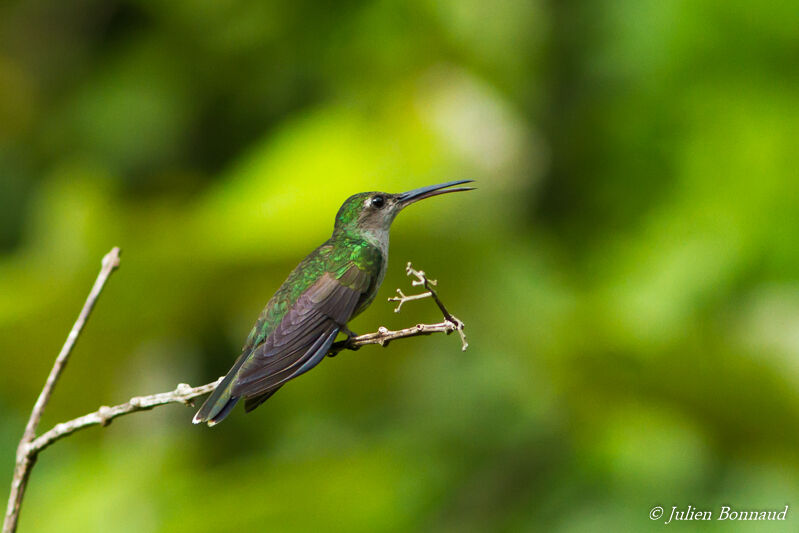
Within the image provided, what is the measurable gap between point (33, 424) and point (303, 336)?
0.82 ft

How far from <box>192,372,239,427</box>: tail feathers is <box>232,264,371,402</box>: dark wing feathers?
0.02 meters

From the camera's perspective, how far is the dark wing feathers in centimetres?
61

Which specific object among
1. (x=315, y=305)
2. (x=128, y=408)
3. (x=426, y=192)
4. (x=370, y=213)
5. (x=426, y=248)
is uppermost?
(x=426, y=248)

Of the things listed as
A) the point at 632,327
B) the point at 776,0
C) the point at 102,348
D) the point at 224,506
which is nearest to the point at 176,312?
the point at 102,348

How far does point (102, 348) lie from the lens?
114 inches

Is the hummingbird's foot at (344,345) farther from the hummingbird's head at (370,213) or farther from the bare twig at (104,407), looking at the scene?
the hummingbird's head at (370,213)

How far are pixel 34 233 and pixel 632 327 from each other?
306 cm

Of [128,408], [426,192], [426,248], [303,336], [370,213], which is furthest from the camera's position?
[426,248]

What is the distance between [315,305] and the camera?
0.78 meters

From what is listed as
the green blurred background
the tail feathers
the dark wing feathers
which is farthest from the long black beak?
the green blurred background

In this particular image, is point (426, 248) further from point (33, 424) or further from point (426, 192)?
point (33, 424)

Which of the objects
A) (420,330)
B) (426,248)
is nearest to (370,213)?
(420,330)

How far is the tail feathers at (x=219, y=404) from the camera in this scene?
2.10 feet

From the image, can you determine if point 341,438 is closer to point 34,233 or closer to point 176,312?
point 176,312
